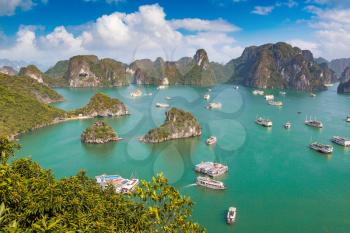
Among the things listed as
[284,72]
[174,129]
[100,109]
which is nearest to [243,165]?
[174,129]

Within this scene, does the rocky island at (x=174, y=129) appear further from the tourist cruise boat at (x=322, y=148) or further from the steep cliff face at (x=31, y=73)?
the steep cliff face at (x=31, y=73)

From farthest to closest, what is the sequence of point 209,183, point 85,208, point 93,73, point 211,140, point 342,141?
point 93,73 < point 342,141 < point 211,140 < point 209,183 < point 85,208

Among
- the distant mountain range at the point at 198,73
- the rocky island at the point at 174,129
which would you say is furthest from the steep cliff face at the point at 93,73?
the rocky island at the point at 174,129

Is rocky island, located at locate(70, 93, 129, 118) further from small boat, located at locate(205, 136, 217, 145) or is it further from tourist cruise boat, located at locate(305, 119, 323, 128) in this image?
tourist cruise boat, located at locate(305, 119, 323, 128)

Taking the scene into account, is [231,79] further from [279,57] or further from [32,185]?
[32,185]

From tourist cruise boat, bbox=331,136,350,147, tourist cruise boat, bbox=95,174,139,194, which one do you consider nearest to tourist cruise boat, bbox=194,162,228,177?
tourist cruise boat, bbox=95,174,139,194

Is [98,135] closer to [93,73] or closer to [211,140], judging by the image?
[211,140]
